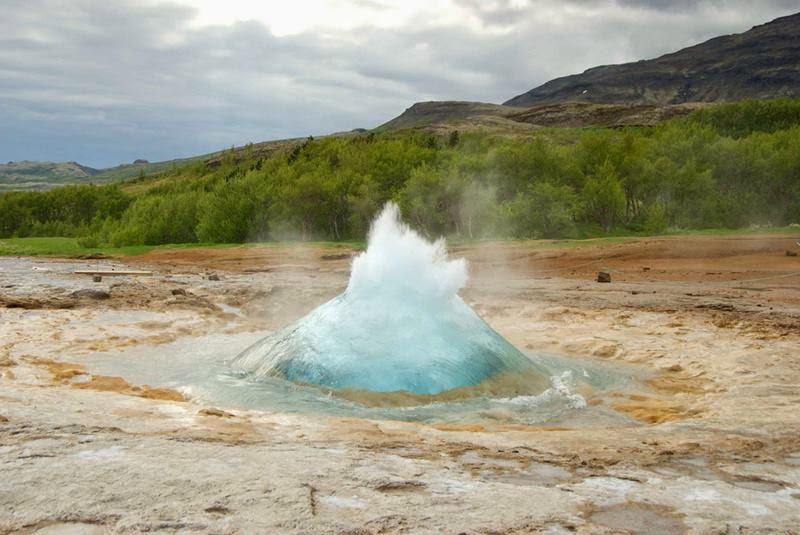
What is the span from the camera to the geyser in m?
6.82

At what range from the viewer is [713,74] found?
144m

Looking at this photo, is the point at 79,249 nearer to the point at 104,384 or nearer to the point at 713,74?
the point at 104,384

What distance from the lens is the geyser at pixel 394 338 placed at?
22.4 ft

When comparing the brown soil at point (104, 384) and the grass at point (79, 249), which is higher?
the grass at point (79, 249)

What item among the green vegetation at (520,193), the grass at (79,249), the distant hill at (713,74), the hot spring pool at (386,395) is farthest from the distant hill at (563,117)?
the hot spring pool at (386,395)

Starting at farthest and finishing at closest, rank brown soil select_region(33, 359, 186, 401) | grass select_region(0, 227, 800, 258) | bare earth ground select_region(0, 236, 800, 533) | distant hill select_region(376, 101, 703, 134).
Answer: distant hill select_region(376, 101, 703, 134) → grass select_region(0, 227, 800, 258) → brown soil select_region(33, 359, 186, 401) → bare earth ground select_region(0, 236, 800, 533)

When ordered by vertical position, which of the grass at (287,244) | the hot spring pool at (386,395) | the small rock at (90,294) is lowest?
the hot spring pool at (386,395)

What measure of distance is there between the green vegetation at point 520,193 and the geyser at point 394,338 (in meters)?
22.7

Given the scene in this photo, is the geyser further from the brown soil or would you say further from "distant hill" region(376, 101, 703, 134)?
"distant hill" region(376, 101, 703, 134)

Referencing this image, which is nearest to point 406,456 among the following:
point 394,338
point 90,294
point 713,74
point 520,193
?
point 394,338

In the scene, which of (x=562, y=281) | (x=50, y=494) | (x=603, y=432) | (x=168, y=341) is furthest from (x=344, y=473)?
(x=562, y=281)

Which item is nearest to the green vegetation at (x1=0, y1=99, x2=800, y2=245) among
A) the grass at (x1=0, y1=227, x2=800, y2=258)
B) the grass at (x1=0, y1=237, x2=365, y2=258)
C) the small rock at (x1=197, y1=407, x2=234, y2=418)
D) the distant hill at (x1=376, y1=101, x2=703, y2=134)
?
the grass at (x1=0, y1=227, x2=800, y2=258)

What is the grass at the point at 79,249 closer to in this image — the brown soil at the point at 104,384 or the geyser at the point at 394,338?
the geyser at the point at 394,338

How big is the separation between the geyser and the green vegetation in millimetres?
22679
